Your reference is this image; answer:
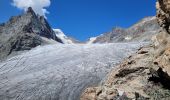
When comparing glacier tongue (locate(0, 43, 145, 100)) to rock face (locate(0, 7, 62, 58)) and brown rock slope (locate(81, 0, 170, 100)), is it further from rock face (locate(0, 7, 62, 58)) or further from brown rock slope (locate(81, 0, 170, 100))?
brown rock slope (locate(81, 0, 170, 100))

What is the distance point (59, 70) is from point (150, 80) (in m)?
15.4

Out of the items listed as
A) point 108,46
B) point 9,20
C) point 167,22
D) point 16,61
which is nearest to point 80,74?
point 108,46

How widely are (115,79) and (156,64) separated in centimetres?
245

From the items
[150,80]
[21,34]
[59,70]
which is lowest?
[150,80]

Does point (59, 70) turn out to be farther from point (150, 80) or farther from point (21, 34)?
point (21, 34)

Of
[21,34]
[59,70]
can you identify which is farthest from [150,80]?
[21,34]

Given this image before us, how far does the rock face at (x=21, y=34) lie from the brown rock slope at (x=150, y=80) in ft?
86.2

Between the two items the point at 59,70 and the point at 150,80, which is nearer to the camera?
the point at 150,80

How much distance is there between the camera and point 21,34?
165 ft

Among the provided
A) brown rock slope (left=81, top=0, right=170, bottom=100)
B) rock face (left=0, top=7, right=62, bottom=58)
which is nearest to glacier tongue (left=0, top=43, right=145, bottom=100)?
rock face (left=0, top=7, right=62, bottom=58)

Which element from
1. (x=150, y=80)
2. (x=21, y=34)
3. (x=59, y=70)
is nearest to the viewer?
(x=150, y=80)

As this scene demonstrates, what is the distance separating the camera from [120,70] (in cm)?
1338

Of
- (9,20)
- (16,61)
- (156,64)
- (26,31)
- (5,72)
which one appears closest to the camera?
(156,64)

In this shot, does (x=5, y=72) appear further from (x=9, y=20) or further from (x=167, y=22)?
(x=9, y=20)
